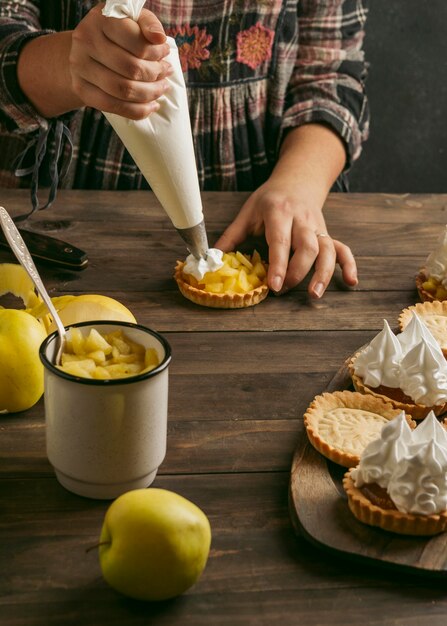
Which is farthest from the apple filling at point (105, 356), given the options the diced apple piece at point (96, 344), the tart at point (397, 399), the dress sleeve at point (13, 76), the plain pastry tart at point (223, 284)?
the dress sleeve at point (13, 76)

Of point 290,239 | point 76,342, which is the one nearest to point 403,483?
point 76,342

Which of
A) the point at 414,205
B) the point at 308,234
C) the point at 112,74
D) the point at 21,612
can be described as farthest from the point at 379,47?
the point at 21,612

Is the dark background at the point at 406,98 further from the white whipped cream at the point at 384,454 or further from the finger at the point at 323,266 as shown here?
the white whipped cream at the point at 384,454

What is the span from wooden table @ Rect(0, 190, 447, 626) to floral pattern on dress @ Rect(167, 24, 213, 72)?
0.41 meters

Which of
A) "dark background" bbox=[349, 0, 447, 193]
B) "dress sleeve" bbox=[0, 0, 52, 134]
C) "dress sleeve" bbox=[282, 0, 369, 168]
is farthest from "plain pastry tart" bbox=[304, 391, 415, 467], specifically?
"dark background" bbox=[349, 0, 447, 193]

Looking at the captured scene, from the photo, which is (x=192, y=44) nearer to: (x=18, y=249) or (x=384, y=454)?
(x=18, y=249)

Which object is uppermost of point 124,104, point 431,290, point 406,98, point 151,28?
point 151,28

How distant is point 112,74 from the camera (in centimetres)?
134

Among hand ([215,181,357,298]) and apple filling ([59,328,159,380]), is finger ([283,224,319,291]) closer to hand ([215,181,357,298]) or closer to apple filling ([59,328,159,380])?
hand ([215,181,357,298])

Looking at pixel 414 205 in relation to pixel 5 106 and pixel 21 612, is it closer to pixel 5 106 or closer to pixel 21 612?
pixel 5 106

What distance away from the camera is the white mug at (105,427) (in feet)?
3.11

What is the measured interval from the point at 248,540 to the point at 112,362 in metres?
0.26

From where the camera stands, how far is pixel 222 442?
113 centimetres

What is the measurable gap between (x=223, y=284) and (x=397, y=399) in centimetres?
43
